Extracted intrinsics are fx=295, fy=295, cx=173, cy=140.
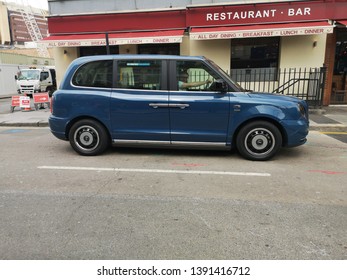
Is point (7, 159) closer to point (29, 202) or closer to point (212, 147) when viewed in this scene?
point (29, 202)

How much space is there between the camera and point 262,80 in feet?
40.9

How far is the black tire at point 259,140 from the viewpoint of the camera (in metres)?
5.45

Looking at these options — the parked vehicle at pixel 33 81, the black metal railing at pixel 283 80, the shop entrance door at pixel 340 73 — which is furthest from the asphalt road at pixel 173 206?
the parked vehicle at pixel 33 81

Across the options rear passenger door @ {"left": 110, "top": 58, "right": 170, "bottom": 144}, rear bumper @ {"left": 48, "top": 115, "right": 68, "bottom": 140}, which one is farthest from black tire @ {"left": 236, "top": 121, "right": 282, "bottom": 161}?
rear bumper @ {"left": 48, "top": 115, "right": 68, "bottom": 140}

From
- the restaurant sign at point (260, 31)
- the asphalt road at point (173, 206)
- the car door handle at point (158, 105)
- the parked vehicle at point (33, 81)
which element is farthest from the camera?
the parked vehicle at point (33, 81)

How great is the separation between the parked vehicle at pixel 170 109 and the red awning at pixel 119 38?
612 cm

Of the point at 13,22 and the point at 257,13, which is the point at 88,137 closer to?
the point at 257,13

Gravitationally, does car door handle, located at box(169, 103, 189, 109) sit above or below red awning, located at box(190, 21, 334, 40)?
below

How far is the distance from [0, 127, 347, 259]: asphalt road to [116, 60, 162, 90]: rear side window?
1.42 meters

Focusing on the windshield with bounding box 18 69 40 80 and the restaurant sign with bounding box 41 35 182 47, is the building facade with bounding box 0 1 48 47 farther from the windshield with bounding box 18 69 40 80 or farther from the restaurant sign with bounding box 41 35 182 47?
the restaurant sign with bounding box 41 35 182 47

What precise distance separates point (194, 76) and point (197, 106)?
0.64 m

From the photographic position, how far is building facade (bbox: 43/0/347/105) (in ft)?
36.0

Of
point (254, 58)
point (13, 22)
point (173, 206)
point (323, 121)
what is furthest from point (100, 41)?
point (13, 22)

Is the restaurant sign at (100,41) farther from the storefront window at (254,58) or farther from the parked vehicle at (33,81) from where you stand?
the parked vehicle at (33,81)
